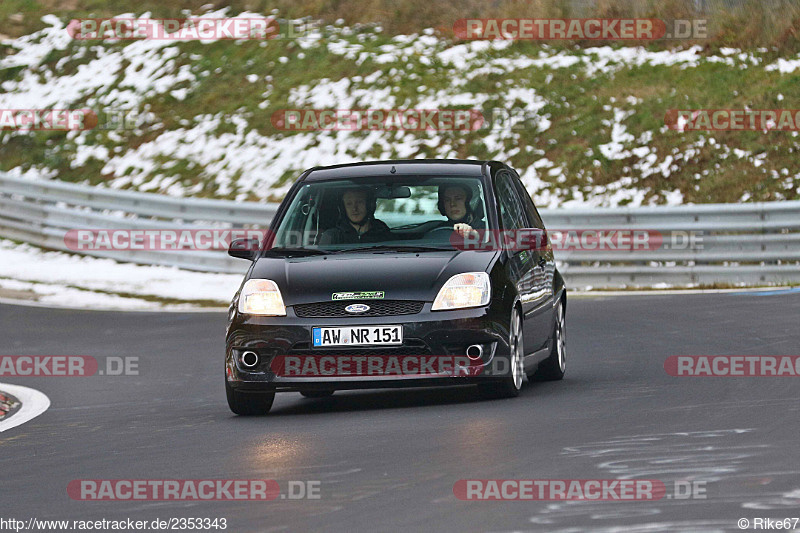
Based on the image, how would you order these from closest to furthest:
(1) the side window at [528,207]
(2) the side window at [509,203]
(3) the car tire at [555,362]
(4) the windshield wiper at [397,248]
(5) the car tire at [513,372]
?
(5) the car tire at [513,372], (4) the windshield wiper at [397,248], (2) the side window at [509,203], (3) the car tire at [555,362], (1) the side window at [528,207]

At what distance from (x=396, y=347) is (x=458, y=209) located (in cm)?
146

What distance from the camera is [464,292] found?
1052 cm

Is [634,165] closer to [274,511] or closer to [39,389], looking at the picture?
[39,389]

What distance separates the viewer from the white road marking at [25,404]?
37.1 feet

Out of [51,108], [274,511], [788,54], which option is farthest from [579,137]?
[274,511]

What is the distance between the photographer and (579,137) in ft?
90.9

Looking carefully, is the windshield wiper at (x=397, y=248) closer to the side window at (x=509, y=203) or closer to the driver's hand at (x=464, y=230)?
the driver's hand at (x=464, y=230)

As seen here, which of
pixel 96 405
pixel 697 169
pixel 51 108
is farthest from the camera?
pixel 51 108

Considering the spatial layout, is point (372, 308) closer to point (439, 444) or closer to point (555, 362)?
point (439, 444)

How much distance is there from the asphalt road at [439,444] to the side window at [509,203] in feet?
3.95

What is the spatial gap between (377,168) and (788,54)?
19144 millimetres

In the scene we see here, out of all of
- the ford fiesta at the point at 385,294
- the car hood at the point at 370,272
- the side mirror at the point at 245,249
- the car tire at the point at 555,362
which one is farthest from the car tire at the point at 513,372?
the side mirror at the point at 245,249

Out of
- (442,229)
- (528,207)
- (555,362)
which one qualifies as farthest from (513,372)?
(528,207)

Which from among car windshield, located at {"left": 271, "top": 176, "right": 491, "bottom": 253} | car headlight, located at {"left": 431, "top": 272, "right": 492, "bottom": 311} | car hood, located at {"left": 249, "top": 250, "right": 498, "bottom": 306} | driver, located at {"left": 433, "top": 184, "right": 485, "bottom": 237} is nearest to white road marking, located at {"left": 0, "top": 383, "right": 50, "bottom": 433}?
car hood, located at {"left": 249, "top": 250, "right": 498, "bottom": 306}
